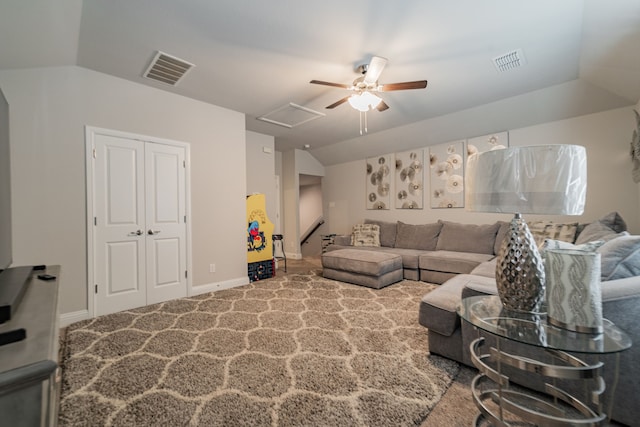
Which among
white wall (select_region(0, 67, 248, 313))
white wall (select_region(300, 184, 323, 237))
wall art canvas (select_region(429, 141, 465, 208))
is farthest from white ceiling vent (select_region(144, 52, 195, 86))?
white wall (select_region(300, 184, 323, 237))

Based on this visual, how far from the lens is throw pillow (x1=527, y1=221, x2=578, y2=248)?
3.31 m

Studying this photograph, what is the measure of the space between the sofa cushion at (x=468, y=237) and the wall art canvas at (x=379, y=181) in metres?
1.45

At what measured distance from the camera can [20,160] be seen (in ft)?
7.86

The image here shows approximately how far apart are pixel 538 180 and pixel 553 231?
3243 millimetres

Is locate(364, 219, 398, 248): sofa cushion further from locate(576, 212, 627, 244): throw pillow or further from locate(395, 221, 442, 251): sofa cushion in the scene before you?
locate(576, 212, 627, 244): throw pillow

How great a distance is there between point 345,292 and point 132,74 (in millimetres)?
3556

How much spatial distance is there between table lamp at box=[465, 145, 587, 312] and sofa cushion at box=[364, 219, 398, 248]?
384 cm

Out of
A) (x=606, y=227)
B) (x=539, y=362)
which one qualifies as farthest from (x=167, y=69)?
(x=606, y=227)

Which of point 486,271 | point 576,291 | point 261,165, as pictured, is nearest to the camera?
point 576,291

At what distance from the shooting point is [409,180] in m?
5.32

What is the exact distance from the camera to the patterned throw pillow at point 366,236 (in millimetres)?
5188

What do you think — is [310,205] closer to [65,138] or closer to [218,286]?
[218,286]

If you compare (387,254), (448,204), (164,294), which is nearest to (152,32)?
(164,294)

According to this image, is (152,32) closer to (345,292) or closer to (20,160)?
(20,160)
